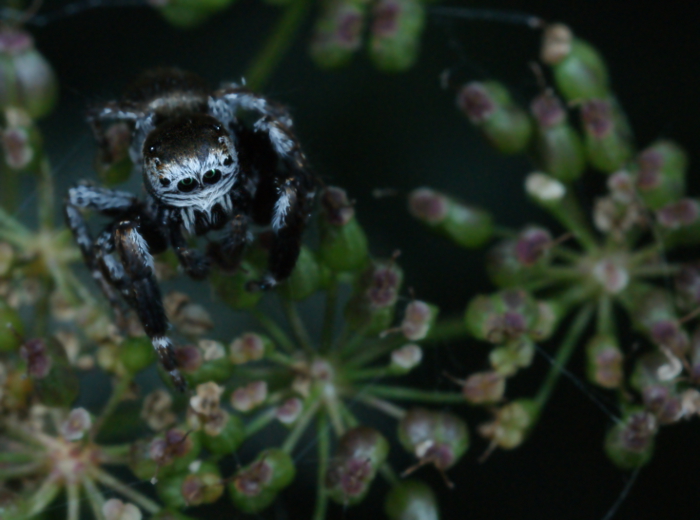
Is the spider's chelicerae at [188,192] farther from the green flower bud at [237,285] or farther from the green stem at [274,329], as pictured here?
the green stem at [274,329]

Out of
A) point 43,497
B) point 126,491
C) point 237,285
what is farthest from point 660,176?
point 43,497

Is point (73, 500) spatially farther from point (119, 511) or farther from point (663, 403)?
point (663, 403)

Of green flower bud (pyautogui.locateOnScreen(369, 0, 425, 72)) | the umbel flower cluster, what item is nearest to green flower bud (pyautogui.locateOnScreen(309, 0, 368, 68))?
green flower bud (pyautogui.locateOnScreen(369, 0, 425, 72))

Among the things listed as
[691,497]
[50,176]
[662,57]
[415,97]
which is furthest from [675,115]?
[50,176]

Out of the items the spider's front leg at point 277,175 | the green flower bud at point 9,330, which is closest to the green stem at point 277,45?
the spider's front leg at point 277,175

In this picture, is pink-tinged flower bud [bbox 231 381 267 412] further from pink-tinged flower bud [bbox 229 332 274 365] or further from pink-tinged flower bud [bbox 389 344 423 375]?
pink-tinged flower bud [bbox 389 344 423 375]

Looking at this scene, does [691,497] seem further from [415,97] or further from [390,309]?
[415,97]
